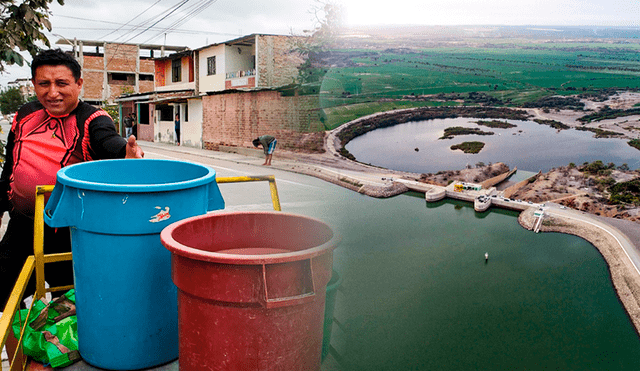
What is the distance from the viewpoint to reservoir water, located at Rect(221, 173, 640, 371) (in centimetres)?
1239

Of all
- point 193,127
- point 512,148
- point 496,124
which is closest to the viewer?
point 512,148

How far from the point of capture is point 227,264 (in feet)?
4.08

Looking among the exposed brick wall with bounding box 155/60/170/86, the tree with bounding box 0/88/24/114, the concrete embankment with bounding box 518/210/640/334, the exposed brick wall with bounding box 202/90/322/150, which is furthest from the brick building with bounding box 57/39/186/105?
the concrete embankment with bounding box 518/210/640/334

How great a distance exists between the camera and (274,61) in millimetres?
18969

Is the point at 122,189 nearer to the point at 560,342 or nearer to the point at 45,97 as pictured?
the point at 45,97

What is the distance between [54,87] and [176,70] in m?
26.0

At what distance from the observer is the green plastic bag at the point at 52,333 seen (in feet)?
6.20

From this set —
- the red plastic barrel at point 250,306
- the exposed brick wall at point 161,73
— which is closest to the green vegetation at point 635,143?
the red plastic barrel at point 250,306

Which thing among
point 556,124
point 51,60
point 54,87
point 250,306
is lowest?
point 250,306

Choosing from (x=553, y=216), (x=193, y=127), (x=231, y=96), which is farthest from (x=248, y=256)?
(x=193, y=127)

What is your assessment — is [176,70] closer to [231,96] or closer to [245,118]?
[231,96]

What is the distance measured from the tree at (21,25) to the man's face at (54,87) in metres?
1.18

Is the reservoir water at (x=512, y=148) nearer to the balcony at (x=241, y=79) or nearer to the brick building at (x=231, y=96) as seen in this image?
the brick building at (x=231, y=96)

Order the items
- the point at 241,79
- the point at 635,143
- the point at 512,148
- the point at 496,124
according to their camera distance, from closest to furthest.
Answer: the point at 635,143, the point at 512,148, the point at 496,124, the point at 241,79
